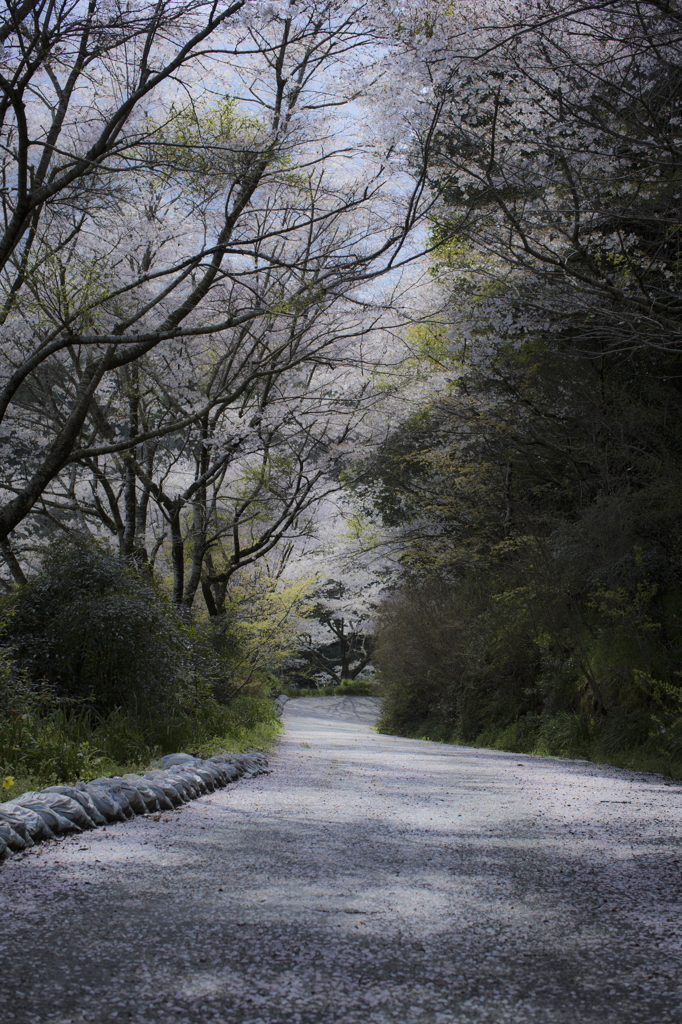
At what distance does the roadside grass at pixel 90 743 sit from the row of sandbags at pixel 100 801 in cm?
26

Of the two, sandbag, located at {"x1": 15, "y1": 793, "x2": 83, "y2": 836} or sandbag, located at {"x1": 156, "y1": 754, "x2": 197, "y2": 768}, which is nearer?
sandbag, located at {"x1": 15, "y1": 793, "x2": 83, "y2": 836}

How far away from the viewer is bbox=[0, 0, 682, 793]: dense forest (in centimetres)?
564

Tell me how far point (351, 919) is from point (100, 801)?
1.91 meters

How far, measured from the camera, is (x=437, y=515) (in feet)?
44.7

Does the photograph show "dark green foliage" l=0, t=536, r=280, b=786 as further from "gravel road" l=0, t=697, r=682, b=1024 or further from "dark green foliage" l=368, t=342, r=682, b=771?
"dark green foliage" l=368, t=342, r=682, b=771

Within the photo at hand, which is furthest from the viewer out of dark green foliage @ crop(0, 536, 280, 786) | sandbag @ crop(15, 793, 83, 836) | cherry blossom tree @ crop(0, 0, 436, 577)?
cherry blossom tree @ crop(0, 0, 436, 577)

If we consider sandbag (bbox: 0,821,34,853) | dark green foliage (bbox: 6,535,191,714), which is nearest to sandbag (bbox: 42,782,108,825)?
sandbag (bbox: 0,821,34,853)

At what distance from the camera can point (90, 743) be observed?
517cm

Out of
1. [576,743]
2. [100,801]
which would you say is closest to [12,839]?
[100,801]

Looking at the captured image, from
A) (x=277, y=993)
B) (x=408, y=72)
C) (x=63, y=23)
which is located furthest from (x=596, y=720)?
(x=63, y=23)

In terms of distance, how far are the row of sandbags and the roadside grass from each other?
26cm

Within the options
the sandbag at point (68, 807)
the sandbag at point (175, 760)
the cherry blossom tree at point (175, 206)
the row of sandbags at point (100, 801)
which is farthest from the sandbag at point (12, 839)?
the cherry blossom tree at point (175, 206)

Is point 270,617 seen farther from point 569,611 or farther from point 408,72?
point 408,72

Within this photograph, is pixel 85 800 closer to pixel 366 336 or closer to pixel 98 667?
pixel 98 667
